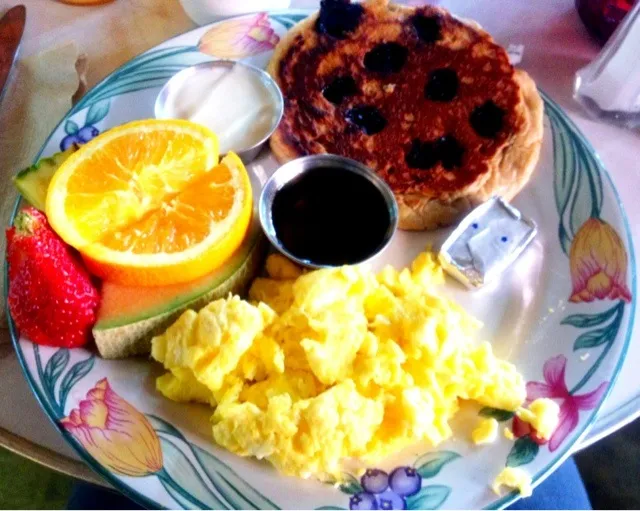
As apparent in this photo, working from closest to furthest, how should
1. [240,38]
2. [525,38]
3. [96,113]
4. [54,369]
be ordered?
[54,369], [96,113], [240,38], [525,38]

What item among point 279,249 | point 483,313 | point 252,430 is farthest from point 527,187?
point 252,430

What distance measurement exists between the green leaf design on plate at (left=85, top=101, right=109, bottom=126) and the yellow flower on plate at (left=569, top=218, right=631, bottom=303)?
4.06ft

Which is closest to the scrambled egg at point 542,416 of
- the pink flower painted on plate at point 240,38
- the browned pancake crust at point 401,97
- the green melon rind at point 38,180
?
the browned pancake crust at point 401,97

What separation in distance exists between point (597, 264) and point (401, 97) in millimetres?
669

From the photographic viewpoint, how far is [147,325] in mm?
1348

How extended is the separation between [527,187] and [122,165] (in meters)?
1.01

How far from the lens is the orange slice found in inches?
53.1

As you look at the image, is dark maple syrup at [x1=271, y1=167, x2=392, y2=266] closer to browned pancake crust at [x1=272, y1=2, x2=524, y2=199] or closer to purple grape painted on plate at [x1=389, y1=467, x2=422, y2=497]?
browned pancake crust at [x1=272, y1=2, x2=524, y2=199]

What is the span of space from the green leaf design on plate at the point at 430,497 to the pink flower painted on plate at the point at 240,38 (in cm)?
128

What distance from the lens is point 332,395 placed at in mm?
1216

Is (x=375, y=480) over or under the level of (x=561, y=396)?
under

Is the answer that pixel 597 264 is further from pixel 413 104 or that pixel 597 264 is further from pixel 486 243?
pixel 413 104

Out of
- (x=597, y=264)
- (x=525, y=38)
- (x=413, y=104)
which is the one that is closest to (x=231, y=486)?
(x=597, y=264)

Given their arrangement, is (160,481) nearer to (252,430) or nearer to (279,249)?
(252,430)
